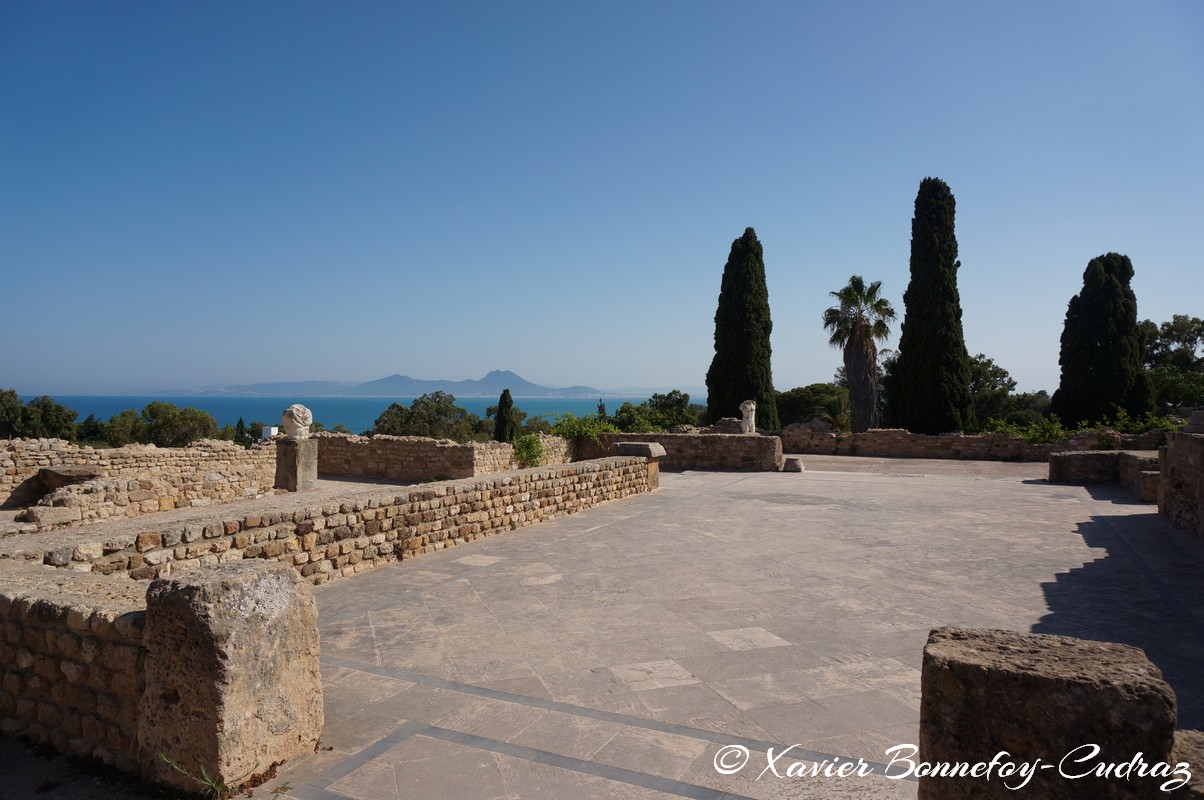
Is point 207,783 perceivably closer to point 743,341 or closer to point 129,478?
point 129,478

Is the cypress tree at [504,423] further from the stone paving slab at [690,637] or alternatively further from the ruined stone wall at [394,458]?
the stone paving slab at [690,637]

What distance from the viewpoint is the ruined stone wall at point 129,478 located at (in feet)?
31.8

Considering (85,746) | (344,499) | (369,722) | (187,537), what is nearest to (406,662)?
(369,722)

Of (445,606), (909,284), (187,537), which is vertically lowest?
(445,606)

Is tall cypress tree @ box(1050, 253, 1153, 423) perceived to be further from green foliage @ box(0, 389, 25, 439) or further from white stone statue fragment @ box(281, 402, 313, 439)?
green foliage @ box(0, 389, 25, 439)

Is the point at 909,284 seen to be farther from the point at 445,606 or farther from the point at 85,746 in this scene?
the point at 85,746

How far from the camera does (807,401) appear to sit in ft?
141

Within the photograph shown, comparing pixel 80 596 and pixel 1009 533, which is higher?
pixel 80 596

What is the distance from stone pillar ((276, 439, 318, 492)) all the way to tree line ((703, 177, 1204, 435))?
18500 mm

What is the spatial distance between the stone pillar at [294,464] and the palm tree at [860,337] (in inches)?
908

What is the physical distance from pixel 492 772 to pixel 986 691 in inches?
80.1

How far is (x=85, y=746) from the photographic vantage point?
3.15 metres

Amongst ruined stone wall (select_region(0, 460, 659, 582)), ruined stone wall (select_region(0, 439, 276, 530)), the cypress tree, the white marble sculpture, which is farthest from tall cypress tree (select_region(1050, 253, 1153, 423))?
ruined stone wall (select_region(0, 439, 276, 530))

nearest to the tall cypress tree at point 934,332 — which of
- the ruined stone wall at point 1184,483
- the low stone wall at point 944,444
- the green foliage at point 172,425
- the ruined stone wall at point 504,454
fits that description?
the low stone wall at point 944,444
